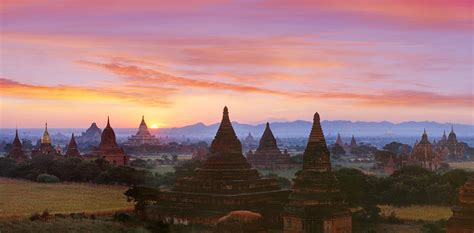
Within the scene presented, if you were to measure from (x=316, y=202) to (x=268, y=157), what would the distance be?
149 feet

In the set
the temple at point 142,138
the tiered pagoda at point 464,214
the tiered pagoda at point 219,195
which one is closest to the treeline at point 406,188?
the tiered pagoda at point 219,195

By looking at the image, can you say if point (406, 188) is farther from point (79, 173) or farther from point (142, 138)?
point (142, 138)

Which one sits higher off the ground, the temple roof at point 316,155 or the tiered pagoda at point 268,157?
the tiered pagoda at point 268,157

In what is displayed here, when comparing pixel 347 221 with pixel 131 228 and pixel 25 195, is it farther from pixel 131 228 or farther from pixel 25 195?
pixel 25 195

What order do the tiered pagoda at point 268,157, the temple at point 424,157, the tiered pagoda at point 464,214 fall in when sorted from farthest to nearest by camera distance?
1. the temple at point 424,157
2. the tiered pagoda at point 268,157
3. the tiered pagoda at point 464,214

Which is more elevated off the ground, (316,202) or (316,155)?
(316,155)

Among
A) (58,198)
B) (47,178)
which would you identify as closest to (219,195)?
(58,198)

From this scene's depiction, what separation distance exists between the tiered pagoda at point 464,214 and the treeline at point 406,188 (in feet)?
47.6

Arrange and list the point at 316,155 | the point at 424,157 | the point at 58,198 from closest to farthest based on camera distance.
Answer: the point at 316,155 → the point at 58,198 → the point at 424,157

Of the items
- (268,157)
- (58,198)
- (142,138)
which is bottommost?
(58,198)

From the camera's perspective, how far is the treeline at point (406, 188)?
1618 inches

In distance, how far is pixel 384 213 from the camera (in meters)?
40.2

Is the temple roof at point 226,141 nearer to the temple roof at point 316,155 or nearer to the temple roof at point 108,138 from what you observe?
the temple roof at point 316,155

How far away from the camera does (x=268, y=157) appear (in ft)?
242
